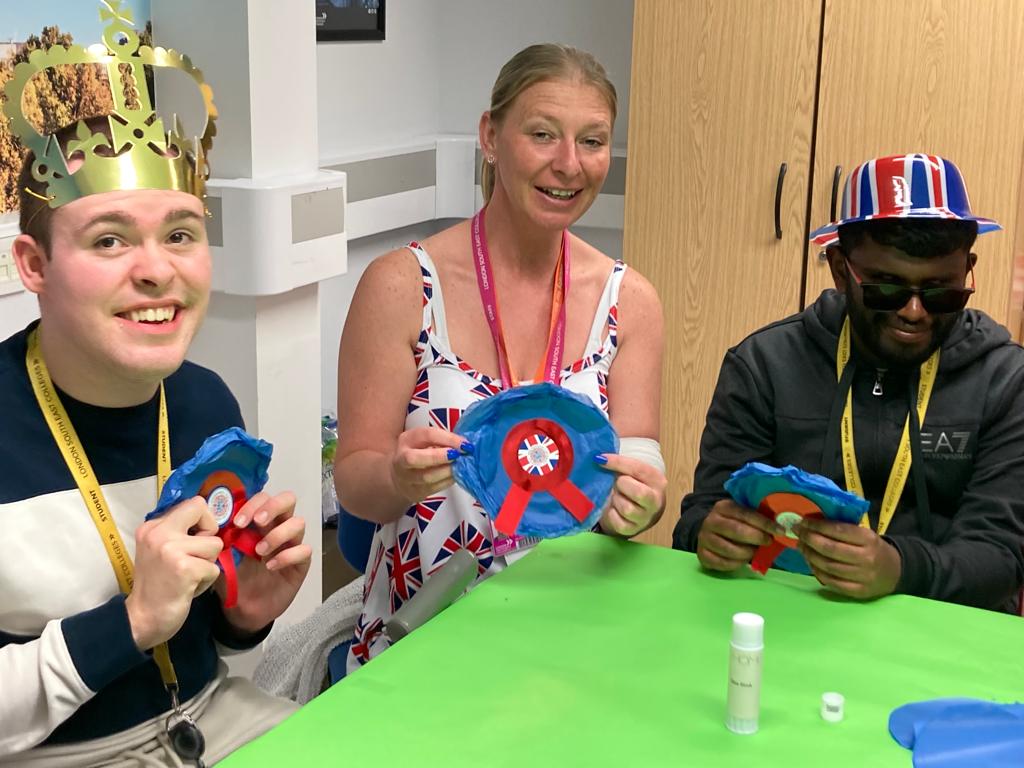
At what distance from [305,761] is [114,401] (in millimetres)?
624

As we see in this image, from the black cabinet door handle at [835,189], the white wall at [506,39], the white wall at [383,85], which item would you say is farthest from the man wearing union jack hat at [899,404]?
the white wall at [506,39]

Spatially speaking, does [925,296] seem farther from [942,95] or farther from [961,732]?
[942,95]

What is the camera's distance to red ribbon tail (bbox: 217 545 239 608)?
1694 millimetres

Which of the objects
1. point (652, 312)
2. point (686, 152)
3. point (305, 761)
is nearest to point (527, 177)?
point (652, 312)

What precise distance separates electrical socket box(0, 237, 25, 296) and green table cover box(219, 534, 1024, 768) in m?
1.46

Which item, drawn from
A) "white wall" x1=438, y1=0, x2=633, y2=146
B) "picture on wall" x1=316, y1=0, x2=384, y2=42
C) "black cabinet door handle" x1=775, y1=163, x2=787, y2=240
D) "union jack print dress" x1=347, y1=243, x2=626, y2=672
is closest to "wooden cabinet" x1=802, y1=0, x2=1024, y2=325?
"black cabinet door handle" x1=775, y1=163, x2=787, y2=240

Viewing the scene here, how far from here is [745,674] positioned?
1.43 metres

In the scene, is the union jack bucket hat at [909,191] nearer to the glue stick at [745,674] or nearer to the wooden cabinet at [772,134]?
the glue stick at [745,674]

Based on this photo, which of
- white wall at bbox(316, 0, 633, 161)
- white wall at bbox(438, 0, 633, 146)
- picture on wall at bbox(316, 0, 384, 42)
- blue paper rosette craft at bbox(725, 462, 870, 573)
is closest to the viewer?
blue paper rosette craft at bbox(725, 462, 870, 573)

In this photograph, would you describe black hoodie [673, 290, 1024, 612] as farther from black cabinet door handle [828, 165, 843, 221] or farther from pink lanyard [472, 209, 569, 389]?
black cabinet door handle [828, 165, 843, 221]

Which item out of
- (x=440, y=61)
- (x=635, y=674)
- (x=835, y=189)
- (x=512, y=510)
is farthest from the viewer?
(x=440, y=61)

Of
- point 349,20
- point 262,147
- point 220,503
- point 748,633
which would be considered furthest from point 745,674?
point 349,20

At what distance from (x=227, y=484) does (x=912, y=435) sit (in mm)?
1215

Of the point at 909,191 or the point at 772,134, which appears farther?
the point at 772,134
